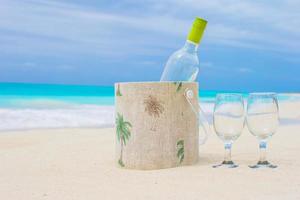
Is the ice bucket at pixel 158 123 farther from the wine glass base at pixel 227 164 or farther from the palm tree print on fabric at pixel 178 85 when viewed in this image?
the wine glass base at pixel 227 164

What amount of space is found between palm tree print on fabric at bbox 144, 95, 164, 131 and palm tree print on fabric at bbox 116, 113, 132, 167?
0.50ft

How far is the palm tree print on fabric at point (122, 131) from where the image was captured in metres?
2.90

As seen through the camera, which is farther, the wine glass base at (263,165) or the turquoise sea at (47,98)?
the turquoise sea at (47,98)

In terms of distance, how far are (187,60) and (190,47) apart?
79 mm

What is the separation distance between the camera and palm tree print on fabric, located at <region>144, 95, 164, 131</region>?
9.22 ft

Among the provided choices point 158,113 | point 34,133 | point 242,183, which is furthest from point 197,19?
point 34,133

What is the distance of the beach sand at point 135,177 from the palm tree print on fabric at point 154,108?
300 millimetres

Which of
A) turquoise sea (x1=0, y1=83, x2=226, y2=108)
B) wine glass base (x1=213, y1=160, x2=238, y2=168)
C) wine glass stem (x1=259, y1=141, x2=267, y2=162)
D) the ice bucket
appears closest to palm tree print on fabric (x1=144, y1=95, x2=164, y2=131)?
the ice bucket

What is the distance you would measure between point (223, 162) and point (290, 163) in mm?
429

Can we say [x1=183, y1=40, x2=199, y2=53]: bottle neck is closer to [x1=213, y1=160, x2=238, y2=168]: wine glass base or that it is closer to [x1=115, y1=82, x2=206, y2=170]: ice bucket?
[x1=115, y1=82, x2=206, y2=170]: ice bucket

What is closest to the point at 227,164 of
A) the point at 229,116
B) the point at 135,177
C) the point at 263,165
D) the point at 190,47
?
the point at 263,165

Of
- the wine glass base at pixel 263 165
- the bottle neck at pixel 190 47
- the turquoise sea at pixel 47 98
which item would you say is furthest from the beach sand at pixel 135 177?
the turquoise sea at pixel 47 98

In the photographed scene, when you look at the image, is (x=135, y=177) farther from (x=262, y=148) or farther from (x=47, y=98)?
(x=47, y=98)

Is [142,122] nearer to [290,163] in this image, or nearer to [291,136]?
[290,163]
